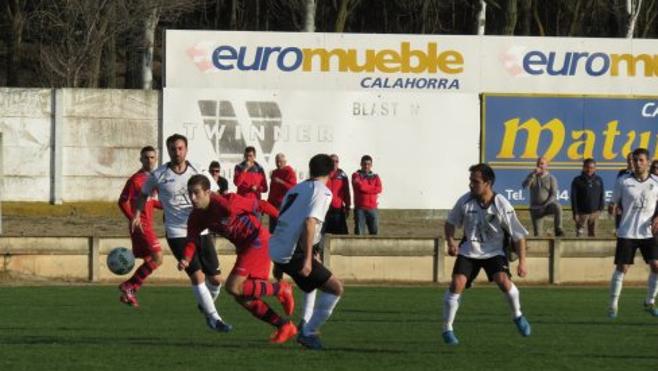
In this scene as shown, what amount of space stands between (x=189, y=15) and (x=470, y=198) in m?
40.6

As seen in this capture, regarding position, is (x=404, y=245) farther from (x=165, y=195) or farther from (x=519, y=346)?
(x=519, y=346)

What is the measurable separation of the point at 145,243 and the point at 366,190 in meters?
10.8

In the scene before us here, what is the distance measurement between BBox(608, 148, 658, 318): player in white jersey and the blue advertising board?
15.9 meters

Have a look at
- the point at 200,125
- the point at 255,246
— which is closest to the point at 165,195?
the point at 255,246

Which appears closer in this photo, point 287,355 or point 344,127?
point 287,355

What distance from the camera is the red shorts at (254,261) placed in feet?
49.5

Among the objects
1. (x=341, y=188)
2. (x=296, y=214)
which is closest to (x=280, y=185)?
(x=341, y=188)

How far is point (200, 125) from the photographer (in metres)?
34.3

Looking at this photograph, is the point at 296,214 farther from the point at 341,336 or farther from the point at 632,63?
the point at 632,63

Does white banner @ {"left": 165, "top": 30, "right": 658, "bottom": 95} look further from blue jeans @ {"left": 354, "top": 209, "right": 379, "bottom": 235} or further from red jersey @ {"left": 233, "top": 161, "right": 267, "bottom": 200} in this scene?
red jersey @ {"left": 233, "top": 161, "right": 267, "bottom": 200}

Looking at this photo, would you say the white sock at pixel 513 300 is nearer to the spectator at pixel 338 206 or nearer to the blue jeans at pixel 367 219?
the spectator at pixel 338 206

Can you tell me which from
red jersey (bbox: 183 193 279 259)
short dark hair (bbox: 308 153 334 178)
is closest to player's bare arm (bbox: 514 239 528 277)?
short dark hair (bbox: 308 153 334 178)

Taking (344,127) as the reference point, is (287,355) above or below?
below

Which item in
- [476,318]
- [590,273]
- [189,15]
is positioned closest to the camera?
[476,318]
